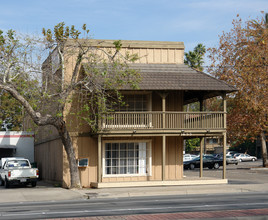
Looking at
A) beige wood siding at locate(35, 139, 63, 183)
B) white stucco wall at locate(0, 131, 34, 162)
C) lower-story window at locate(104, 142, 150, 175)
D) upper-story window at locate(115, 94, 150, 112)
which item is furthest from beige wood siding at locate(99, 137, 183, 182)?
white stucco wall at locate(0, 131, 34, 162)

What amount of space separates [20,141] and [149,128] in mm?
16653

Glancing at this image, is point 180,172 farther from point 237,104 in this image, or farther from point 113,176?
point 237,104

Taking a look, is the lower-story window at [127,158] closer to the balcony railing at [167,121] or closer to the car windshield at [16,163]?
the balcony railing at [167,121]

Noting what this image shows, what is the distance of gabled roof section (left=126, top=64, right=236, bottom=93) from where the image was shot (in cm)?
2425

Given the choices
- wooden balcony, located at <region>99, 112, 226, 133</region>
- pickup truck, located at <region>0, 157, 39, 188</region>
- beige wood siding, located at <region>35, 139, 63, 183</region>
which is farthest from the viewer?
beige wood siding, located at <region>35, 139, 63, 183</region>

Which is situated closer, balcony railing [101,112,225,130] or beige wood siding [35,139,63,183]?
balcony railing [101,112,225,130]

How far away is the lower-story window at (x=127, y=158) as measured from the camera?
25.4m

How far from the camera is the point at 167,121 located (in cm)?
2531

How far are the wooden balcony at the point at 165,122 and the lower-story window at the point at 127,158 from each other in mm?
1335

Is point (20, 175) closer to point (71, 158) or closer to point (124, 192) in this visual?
point (71, 158)

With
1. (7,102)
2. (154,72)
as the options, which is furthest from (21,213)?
(7,102)

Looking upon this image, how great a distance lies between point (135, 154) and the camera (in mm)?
25875

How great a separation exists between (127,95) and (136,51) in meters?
2.55

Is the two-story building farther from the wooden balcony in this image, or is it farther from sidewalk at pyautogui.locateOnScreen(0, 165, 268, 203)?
sidewalk at pyautogui.locateOnScreen(0, 165, 268, 203)
